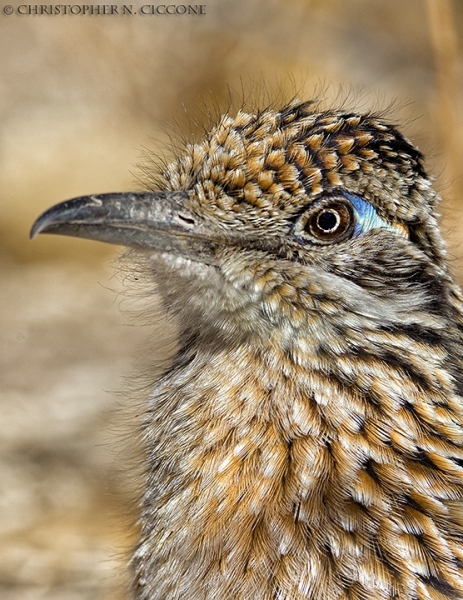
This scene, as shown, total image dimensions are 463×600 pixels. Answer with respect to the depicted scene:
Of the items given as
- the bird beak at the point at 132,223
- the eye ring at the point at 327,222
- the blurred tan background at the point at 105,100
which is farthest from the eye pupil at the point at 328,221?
the blurred tan background at the point at 105,100

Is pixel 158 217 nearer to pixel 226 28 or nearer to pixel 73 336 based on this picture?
pixel 73 336

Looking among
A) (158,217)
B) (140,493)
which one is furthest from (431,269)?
(140,493)

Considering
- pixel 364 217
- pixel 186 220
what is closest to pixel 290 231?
pixel 364 217

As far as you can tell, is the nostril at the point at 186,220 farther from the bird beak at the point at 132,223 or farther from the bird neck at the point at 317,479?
the bird neck at the point at 317,479

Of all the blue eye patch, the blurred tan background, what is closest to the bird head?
the blue eye patch

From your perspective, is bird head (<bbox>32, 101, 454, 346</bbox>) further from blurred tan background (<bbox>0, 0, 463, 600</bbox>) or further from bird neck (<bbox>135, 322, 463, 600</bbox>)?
blurred tan background (<bbox>0, 0, 463, 600</bbox>)

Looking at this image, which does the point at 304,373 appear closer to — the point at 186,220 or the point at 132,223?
the point at 186,220
